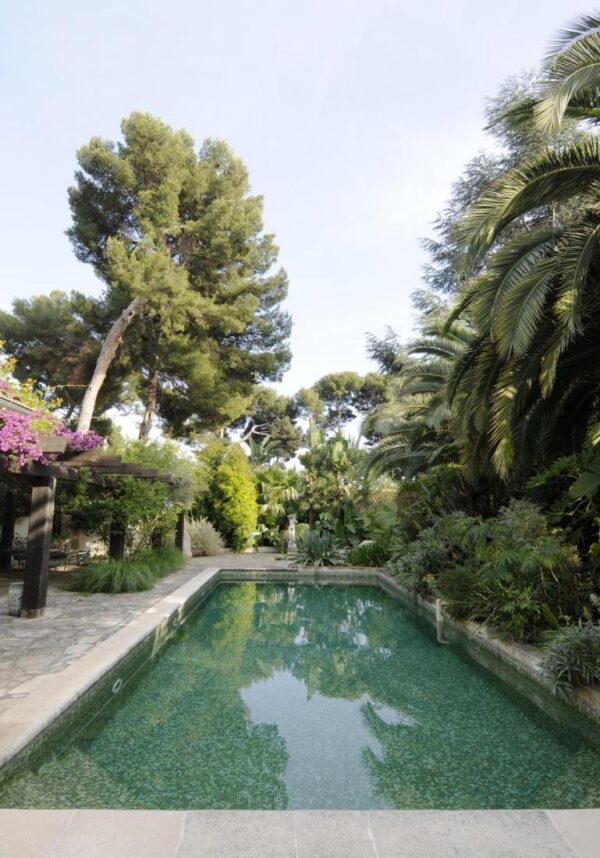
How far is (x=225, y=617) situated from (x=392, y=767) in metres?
5.53

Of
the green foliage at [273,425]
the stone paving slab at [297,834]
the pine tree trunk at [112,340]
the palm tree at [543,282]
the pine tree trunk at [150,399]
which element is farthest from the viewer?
the green foliage at [273,425]

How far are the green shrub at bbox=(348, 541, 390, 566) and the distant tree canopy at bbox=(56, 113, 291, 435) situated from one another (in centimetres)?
783

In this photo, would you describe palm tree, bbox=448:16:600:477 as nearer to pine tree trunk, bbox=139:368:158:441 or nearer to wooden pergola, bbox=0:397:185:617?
wooden pergola, bbox=0:397:185:617

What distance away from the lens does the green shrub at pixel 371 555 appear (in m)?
13.9

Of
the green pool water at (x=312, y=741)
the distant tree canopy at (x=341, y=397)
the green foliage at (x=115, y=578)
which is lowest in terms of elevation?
the green pool water at (x=312, y=741)

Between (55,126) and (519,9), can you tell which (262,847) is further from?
(55,126)

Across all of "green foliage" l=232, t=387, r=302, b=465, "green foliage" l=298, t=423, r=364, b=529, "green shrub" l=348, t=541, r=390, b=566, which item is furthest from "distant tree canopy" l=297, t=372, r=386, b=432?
"green shrub" l=348, t=541, r=390, b=566

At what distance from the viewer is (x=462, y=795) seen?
10.1ft

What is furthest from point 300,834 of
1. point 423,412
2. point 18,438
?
point 423,412

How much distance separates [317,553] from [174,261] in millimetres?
11445

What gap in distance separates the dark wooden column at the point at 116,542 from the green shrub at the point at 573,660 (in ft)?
26.8

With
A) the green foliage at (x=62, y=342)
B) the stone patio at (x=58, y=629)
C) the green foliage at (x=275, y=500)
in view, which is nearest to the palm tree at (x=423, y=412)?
the green foliage at (x=275, y=500)

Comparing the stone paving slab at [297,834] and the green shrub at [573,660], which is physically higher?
the green shrub at [573,660]

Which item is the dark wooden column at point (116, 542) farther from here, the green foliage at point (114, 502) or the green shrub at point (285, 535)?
the green shrub at point (285, 535)
